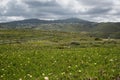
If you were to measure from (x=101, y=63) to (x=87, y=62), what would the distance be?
3.70 ft

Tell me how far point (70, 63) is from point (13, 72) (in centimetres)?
453

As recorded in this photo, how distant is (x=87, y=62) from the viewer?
21312 millimetres

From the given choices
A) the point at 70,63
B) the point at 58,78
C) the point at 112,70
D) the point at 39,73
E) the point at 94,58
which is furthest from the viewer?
the point at 94,58

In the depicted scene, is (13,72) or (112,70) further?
(13,72)

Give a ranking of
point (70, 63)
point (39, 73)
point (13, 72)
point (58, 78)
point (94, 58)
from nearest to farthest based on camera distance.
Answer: point (58, 78) < point (39, 73) < point (13, 72) < point (70, 63) < point (94, 58)

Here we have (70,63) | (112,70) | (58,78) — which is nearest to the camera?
(58,78)

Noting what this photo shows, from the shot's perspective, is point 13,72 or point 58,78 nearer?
point 58,78

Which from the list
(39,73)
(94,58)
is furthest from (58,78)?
(94,58)

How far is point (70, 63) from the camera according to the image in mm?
A: 21734

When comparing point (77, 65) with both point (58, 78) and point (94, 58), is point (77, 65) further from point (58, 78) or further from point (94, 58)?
point (58, 78)

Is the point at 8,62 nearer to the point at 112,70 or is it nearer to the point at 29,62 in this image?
the point at 29,62

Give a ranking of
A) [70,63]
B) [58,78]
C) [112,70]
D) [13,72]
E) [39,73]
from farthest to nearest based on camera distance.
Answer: [70,63]
[13,72]
[39,73]
[112,70]
[58,78]

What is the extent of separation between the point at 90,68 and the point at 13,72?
18.2ft

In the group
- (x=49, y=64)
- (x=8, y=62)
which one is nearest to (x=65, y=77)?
(x=49, y=64)
